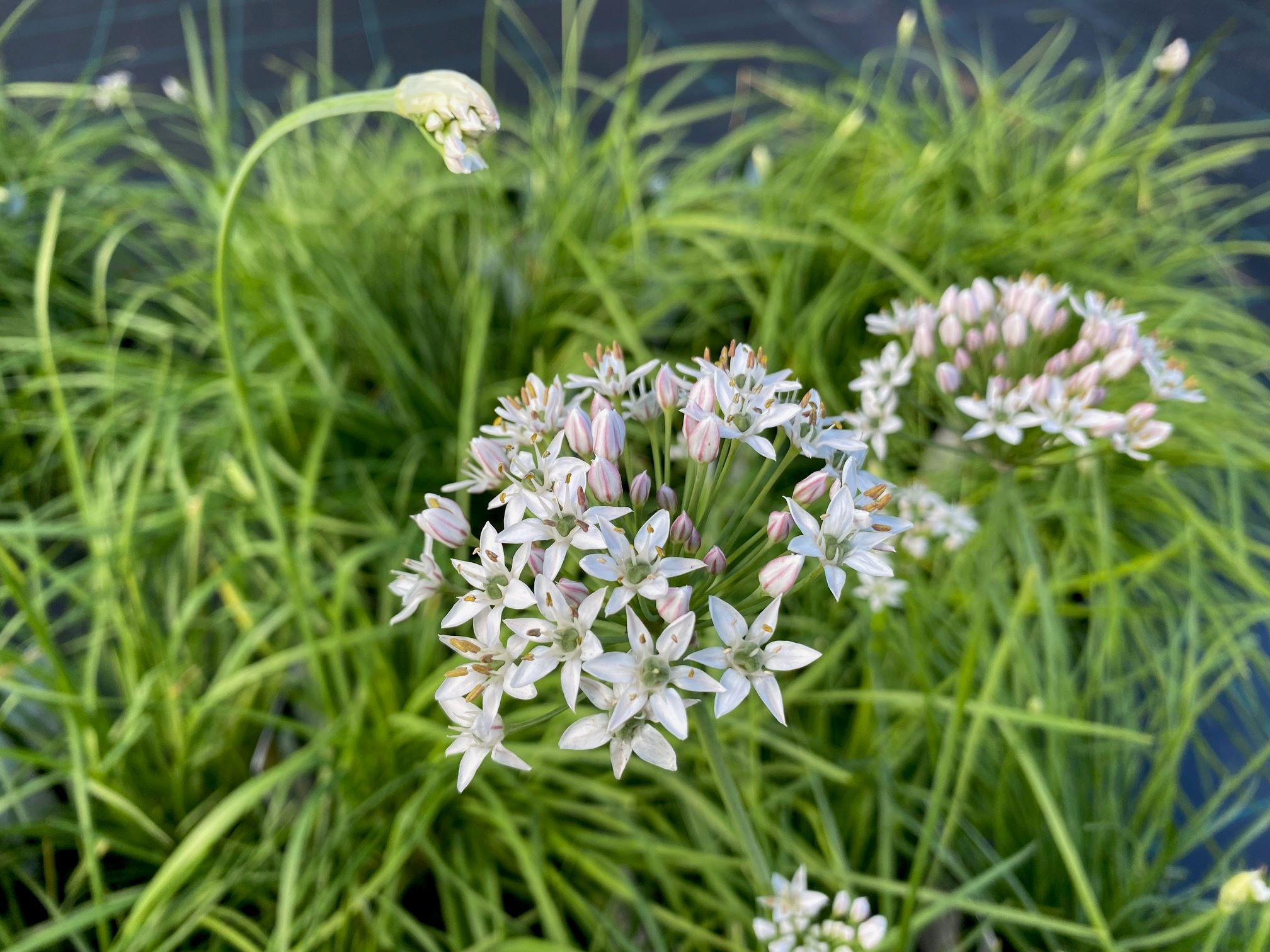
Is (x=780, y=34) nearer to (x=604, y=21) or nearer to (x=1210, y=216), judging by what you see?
(x=604, y=21)

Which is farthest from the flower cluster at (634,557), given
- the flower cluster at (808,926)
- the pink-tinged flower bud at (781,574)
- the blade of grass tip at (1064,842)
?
the blade of grass tip at (1064,842)

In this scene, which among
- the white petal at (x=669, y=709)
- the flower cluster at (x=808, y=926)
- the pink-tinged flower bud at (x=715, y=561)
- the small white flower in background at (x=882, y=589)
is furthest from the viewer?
the small white flower in background at (x=882, y=589)

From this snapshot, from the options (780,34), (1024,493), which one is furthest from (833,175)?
(780,34)

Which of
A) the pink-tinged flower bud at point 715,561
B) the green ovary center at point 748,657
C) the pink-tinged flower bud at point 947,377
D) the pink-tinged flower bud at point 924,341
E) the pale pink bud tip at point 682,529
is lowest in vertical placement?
the green ovary center at point 748,657

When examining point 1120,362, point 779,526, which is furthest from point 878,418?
point 779,526

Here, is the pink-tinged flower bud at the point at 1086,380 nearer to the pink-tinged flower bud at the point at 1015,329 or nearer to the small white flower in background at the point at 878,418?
the pink-tinged flower bud at the point at 1015,329

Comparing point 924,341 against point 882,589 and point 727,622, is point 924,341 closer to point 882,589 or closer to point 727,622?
point 882,589

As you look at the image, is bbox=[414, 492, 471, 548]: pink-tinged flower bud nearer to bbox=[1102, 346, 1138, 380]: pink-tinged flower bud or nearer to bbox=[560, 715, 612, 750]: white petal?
bbox=[560, 715, 612, 750]: white petal
